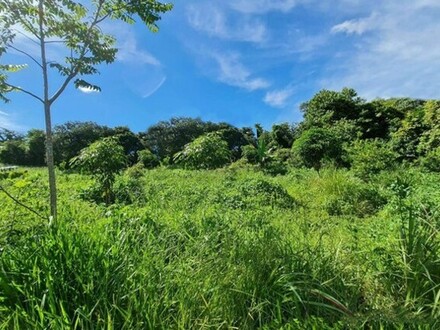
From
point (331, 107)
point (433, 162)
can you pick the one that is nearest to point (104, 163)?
point (433, 162)

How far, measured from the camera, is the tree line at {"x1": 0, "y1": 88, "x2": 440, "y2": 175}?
450 inches

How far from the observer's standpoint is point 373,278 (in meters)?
2.48

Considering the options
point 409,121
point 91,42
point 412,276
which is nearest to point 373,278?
point 412,276

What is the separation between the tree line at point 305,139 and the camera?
11.4 metres

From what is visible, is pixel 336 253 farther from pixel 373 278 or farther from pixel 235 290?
pixel 235 290

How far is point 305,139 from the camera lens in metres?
14.8

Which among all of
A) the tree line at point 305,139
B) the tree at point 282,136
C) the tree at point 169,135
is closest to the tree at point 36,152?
the tree line at point 305,139

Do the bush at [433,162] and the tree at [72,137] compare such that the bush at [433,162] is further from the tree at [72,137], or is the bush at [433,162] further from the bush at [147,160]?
the tree at [72,137]

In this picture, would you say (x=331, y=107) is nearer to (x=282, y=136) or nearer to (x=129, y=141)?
(x=282, y=136)

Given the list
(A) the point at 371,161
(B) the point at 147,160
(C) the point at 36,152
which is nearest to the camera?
(A) the point at 371,161

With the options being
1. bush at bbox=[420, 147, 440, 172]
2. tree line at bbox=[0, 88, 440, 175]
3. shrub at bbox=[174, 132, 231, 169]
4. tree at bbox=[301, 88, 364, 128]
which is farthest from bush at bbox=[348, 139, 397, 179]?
tree at bbox=[301, 88, 364, 128]

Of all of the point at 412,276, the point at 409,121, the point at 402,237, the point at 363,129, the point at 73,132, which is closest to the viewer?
the point at 412,276

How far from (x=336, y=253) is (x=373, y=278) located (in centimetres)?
31

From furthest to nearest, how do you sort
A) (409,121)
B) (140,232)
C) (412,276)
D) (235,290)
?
(409,121) < (140,232) < (412,276) < (235,290)
